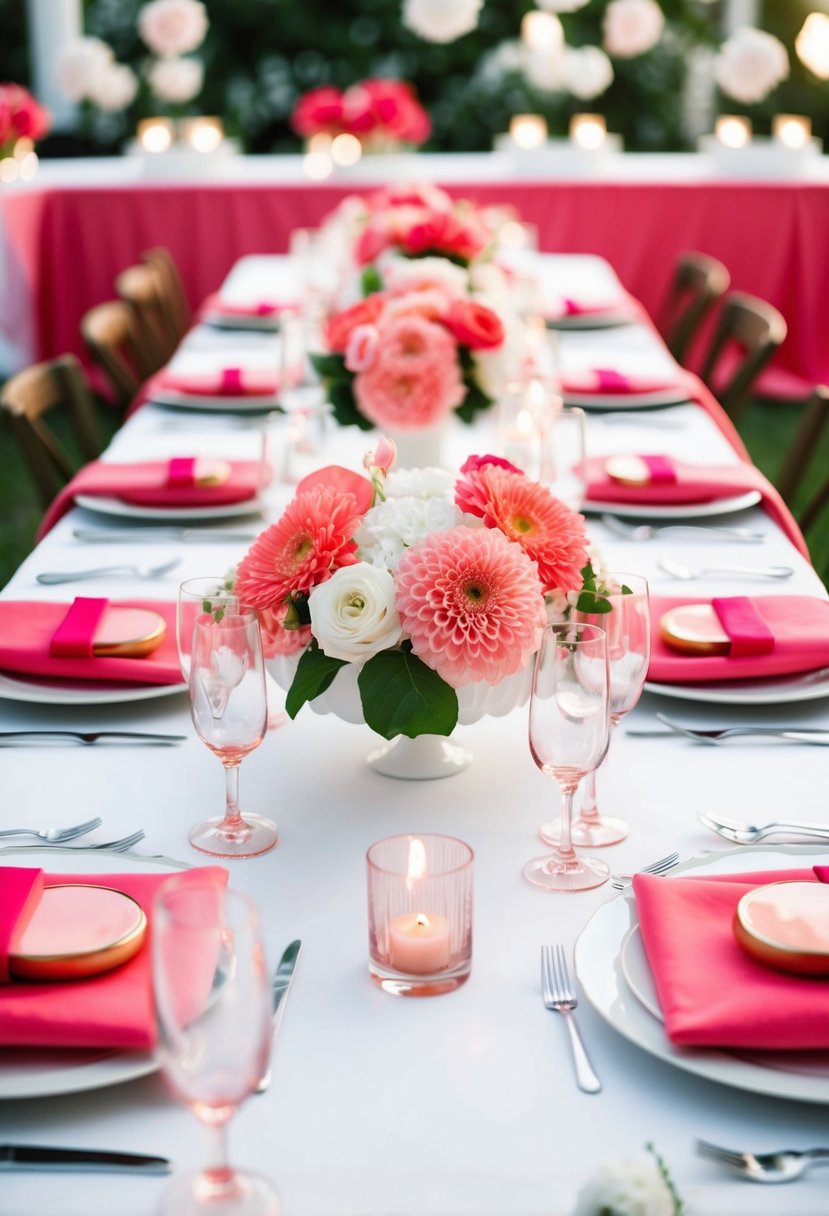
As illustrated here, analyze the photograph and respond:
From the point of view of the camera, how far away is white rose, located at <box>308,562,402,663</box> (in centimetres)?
130

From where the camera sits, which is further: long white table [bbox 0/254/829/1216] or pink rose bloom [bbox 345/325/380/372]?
pink rose bloom [bbox 345/325/380/372]

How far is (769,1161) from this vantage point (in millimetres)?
954

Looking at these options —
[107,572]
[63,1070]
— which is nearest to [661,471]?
[107,572]

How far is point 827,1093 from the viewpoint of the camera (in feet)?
3.22

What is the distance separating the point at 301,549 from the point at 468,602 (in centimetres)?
18

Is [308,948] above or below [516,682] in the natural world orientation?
below

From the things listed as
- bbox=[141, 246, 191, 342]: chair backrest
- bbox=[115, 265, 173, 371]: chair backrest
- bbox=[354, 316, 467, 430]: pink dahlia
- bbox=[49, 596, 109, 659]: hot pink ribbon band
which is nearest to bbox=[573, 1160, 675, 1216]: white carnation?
bbox=[49, 596, 109, 659]: hot pink ribbon band

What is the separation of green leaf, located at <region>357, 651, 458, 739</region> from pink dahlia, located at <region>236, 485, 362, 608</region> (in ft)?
0.35

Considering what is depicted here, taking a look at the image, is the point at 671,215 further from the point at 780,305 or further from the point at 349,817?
the point at 349,817

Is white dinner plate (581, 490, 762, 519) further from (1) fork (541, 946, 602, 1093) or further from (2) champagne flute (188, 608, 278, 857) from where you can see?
(1) fork (541, 946, 602, 1093)

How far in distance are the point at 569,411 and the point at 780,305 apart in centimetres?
430

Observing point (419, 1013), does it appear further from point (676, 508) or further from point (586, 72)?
point (586, 72)

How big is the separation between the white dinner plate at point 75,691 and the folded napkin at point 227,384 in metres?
1.43

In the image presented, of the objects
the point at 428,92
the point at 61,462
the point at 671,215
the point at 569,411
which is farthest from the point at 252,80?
the point at 569,411
